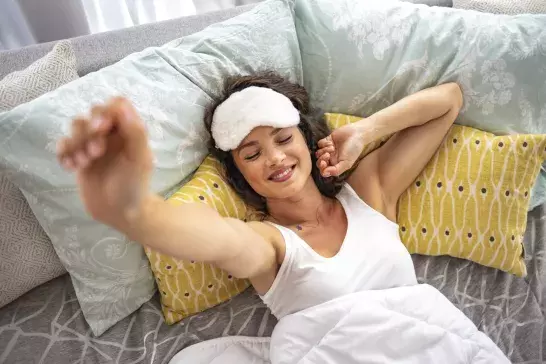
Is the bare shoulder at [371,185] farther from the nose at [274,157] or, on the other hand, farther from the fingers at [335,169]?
the nose at [274,157]

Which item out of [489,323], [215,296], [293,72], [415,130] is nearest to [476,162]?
[415,130]

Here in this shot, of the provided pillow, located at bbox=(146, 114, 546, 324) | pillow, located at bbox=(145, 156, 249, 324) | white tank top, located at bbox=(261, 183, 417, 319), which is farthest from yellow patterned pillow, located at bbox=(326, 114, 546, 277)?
pillow, located at bbox=(145, 156, 249, 324)

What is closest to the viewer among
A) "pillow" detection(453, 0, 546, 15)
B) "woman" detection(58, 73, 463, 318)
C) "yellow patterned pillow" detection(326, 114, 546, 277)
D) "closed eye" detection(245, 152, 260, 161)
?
"woman" detection(58, 73, 463, 318)

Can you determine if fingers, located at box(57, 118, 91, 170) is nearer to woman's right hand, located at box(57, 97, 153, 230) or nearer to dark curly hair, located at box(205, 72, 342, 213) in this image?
woman's right hand, located at box(57, 97, 153, 230)

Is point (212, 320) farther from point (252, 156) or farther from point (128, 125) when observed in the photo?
point (128, 125)

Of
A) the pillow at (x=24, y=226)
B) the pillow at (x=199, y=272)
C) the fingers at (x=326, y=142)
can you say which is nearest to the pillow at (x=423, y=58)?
the fingers at (x=326, y=142)

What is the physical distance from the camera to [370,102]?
1.30m

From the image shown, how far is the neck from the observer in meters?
1.19

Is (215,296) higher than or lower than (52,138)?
lower

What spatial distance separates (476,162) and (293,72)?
1.74ft

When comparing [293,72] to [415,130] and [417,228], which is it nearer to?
[415,130]

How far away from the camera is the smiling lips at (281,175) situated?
3.51ft

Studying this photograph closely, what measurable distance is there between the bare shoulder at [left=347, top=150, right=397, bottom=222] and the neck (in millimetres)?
116

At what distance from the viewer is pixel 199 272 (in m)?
1.12
